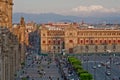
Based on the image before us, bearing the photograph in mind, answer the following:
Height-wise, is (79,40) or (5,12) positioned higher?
(5,12)

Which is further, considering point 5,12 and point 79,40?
point 79,40

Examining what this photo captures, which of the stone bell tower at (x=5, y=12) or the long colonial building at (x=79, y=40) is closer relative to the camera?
the stone bell tower at (x=5, y=12)

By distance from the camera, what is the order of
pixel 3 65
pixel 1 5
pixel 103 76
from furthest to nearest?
pixel 103 76 → pixel 1 5 → pixel 3 65

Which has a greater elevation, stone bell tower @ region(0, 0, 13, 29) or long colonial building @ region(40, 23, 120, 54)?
stone bell tower @ region(0, 0, 13, 29)

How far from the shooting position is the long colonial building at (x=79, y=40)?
420 ft

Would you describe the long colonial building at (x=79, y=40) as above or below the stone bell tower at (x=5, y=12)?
below

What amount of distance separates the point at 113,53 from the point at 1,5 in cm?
7297

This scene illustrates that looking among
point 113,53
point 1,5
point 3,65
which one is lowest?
point 113,53

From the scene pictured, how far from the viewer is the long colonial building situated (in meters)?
128

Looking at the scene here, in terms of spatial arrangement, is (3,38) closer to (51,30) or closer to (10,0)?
(10,0)

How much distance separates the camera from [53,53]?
123000mm

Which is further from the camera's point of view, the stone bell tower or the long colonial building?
the long colonial building

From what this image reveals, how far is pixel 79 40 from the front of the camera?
13075 centimetres

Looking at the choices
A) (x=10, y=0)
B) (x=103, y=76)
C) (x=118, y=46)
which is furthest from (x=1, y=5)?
(x=118, y=46)
